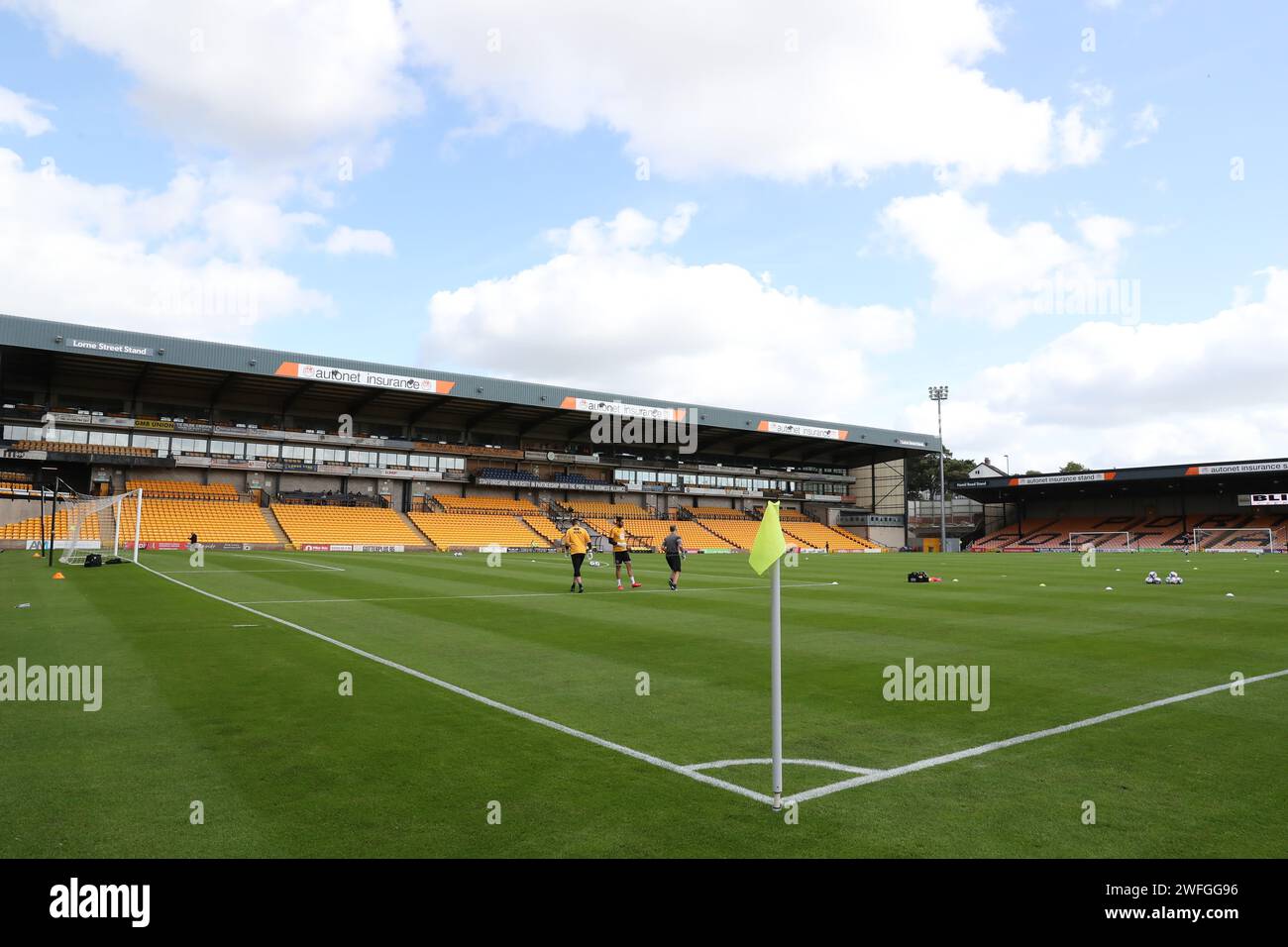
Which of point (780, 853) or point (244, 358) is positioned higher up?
point (244, 358)

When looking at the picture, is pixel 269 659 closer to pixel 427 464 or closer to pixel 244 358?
pixel 244 358

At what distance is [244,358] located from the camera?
166 feet

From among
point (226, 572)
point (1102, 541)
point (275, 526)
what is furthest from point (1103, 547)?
point (226, 572)

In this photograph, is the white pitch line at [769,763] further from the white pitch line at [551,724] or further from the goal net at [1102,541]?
the goal net at [1102,541]

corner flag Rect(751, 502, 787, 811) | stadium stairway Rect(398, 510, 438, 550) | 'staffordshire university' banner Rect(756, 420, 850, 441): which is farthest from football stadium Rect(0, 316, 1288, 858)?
'staffordshire university' banner Rect(756, 420, 850, 441)

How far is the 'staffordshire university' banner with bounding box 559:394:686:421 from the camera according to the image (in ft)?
204

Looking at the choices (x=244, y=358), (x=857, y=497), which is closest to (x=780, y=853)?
(x=244, y=358)

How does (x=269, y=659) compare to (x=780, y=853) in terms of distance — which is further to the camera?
(x=269, y=659)

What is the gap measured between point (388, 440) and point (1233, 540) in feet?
234

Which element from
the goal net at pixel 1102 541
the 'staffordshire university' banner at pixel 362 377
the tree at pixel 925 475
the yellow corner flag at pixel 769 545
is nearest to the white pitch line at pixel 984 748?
the yellow corner flag at pixel 769 545

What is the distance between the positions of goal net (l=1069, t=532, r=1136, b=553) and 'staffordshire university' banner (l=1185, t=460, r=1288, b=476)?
8.01 meters
